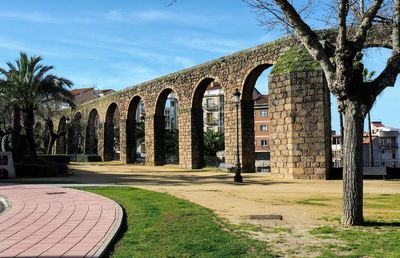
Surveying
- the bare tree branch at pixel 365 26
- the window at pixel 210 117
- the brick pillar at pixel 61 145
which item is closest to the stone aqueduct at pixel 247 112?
the bare tree branch at pixel 365 26

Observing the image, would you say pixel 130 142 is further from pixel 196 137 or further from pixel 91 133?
pixel 196 137

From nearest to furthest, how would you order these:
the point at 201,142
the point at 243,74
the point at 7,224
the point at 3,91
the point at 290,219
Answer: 1. the point at 7,224
2. the point at 290,219
3. the point at 243,74
4. the point at 3,91
5. the point at 201,142

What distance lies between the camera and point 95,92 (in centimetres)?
8694

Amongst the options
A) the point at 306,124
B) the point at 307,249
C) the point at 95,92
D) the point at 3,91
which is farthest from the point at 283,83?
the point at 95,92

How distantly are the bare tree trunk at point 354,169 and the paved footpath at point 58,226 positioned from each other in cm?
386

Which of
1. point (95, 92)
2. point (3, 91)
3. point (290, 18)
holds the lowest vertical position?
point (290, 18)

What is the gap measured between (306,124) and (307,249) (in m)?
14.1

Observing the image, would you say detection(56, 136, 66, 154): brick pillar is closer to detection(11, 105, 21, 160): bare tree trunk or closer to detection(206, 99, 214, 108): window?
detection(206, 99, 214, 108): window

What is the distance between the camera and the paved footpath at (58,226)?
5766 mm

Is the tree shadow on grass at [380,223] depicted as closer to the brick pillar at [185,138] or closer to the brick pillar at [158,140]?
the brick pillar at [185,138]

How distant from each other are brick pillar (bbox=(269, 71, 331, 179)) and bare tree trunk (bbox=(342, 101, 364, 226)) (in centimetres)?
1172

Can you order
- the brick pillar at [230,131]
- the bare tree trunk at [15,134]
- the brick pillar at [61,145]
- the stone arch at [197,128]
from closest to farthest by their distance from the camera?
the brick pillar at [230,131], the bare tree trunk at [15,134], the stone arch at [197,128], the brick pillar at [61,145]

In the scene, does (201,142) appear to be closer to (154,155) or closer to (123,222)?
(154,155)

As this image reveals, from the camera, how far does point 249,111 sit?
25656 millimetres
